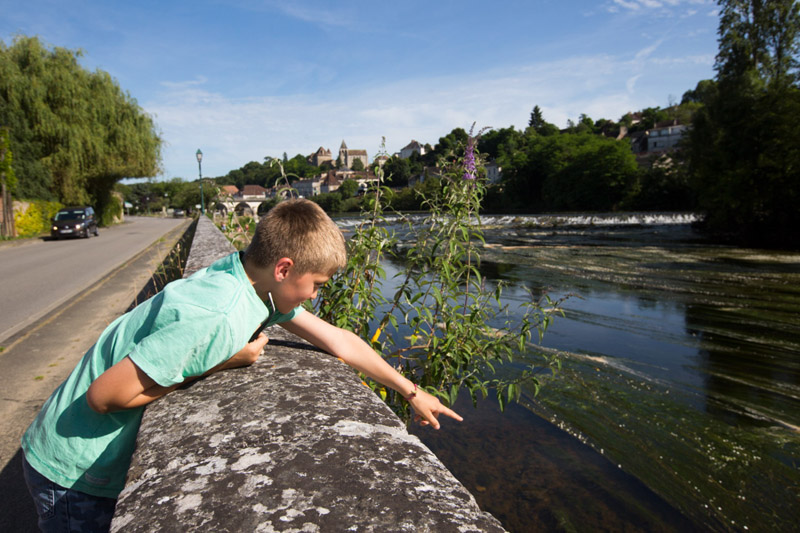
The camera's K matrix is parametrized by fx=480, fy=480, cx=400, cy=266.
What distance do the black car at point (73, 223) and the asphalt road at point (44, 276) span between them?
425 cm

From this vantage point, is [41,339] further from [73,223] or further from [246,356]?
[73,223]

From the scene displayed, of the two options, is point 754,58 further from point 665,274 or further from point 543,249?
point 665,274

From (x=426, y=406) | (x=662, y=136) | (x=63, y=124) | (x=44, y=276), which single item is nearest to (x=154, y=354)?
(x=426, y=406)

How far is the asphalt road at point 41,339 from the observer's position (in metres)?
3.06

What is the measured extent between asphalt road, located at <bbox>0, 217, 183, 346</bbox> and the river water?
6449 millimetres

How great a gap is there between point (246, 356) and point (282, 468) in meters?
0.69

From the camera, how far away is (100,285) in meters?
10.6

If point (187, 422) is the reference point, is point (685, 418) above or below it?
below

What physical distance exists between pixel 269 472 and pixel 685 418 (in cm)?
568

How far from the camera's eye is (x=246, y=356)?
1.73 meters

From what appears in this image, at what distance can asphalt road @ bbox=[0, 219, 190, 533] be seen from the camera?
10.0 feet

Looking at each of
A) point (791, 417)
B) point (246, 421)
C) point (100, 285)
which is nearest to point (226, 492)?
point (246, 421)

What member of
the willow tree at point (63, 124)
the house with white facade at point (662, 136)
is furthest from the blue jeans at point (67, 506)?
the house with white facade at point (662, 136)

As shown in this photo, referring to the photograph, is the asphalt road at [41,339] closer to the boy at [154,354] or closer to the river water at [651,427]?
the boy at [154,354]
